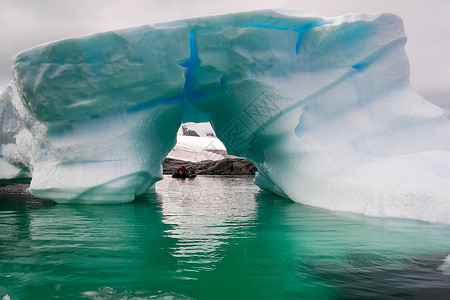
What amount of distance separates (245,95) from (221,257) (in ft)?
14.7

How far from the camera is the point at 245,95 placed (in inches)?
280

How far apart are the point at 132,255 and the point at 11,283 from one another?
977 millimetres

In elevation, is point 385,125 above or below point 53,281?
above

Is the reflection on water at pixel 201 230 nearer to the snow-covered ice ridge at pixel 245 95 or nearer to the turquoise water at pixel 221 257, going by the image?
the turquoise water at pixel 221 257

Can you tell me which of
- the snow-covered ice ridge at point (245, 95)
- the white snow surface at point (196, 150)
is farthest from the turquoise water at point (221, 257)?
the white snow surface at point (196, 150)

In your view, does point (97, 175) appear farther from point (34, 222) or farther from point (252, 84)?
point (252, 84)

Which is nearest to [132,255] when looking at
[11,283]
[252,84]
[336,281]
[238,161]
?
[11,283]

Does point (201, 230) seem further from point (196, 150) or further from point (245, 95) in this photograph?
point (196, 150)

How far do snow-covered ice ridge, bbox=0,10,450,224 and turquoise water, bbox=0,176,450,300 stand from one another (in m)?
1.43

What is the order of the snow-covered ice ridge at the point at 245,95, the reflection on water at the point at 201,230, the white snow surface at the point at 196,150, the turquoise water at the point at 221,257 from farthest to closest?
1. the white snow surface at the point at 196,150
2. the snow-covered ice ridge at the point at 245,95
3. the reflection on water at the point at 201,230
4. the turquoise water at the point at 221,257

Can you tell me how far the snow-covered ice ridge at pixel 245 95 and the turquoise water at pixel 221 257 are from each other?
143 cm

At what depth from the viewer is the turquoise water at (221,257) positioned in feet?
7.84

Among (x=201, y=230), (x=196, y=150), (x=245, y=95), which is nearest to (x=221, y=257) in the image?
(x=201, y=230)

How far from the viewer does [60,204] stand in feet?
22.5
